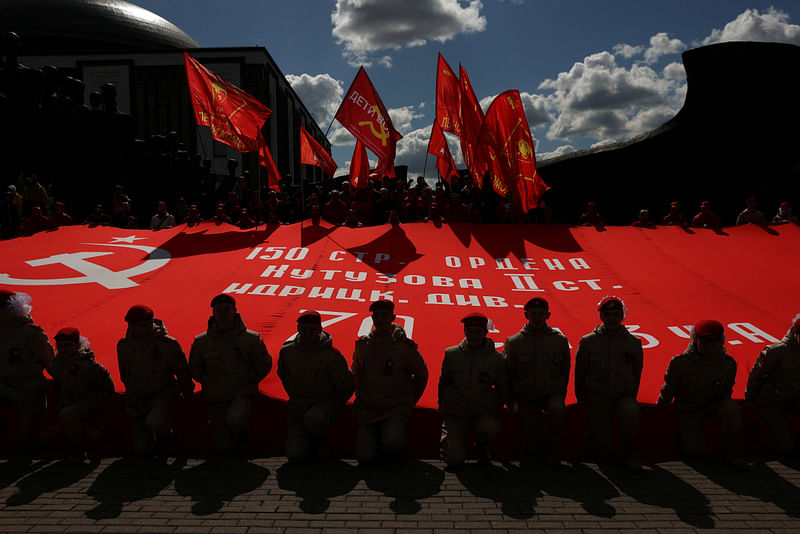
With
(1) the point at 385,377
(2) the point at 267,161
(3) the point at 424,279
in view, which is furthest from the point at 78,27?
(1) the point at 385,377

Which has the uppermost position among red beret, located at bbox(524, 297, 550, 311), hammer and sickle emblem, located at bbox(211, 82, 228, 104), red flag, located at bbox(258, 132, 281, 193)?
hammer and sickle emblem, located at bbox(211, 82, 228, 104)

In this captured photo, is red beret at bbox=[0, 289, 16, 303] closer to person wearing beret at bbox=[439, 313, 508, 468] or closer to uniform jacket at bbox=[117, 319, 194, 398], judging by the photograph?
uniform jacket at bbox=[117, 319, 194, 398]

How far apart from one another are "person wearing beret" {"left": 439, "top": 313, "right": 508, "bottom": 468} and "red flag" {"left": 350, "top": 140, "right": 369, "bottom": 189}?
866cm

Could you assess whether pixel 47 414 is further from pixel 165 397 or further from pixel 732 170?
pixel 732 170

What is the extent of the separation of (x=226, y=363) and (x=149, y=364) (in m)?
0.67

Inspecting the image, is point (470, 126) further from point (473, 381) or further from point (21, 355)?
Result: point (21, 355)

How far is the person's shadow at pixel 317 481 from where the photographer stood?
3617 mm

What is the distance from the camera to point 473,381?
4.39m

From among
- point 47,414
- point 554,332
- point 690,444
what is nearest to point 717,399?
point 690,444

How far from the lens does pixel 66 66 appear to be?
45.4 m

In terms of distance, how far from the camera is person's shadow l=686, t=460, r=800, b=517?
3.60 metres

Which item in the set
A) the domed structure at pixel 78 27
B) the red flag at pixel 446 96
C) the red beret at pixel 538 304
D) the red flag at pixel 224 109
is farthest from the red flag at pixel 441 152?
the domed structure at pixel 78 27

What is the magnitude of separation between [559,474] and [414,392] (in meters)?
1.36

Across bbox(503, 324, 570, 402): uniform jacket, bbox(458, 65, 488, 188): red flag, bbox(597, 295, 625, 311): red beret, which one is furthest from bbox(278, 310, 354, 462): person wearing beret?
bbox(458, 65, 488, 188): red flag
